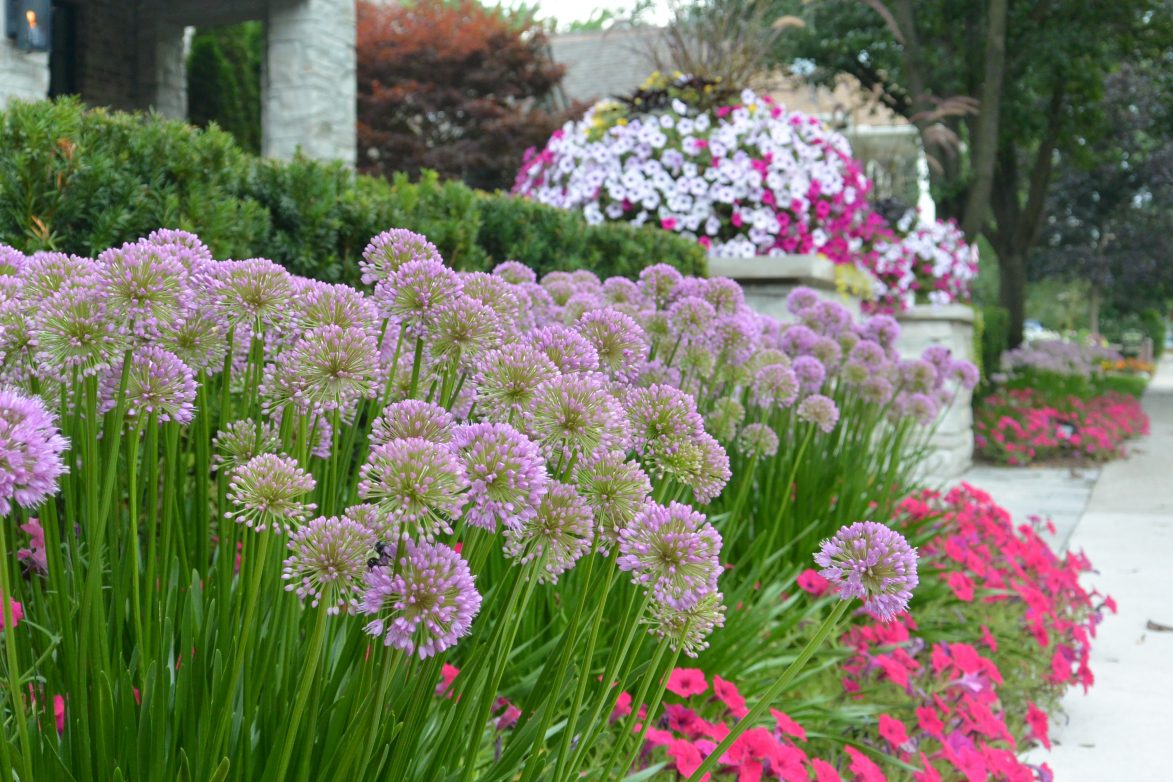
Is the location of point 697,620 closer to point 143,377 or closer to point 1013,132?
point 143,377

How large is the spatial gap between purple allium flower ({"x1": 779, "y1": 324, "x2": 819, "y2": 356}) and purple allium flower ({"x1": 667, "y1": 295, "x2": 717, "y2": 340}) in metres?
1.28

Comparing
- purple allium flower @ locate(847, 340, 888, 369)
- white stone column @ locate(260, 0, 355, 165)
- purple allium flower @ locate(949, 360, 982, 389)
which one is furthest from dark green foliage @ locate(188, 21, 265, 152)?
purple allium flower @ locate(847, 340, 888, 369)

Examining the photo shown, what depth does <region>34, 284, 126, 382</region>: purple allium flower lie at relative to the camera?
1.17m

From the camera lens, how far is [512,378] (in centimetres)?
124

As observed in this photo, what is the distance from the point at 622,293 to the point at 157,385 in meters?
1.53

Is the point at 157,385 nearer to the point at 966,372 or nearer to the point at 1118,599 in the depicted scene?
the point at 966,372

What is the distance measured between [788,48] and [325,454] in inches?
618

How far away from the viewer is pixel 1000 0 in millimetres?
11492

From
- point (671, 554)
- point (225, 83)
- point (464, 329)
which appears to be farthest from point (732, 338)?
point (225, 83)

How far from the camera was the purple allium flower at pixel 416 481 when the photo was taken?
3.14ft

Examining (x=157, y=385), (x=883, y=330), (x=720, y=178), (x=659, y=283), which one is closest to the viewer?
(x=157, y=385)

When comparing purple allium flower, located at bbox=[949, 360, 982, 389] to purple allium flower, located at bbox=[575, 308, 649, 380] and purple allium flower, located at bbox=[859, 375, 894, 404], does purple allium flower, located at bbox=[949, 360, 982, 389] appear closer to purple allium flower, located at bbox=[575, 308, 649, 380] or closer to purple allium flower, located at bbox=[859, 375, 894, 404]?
purple allium flower, located at bbox=[859, 375, 894, 404]

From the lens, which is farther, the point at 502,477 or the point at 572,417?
the point at 572,417

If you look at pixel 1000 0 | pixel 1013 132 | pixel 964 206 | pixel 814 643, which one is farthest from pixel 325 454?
pixel 1013 132
